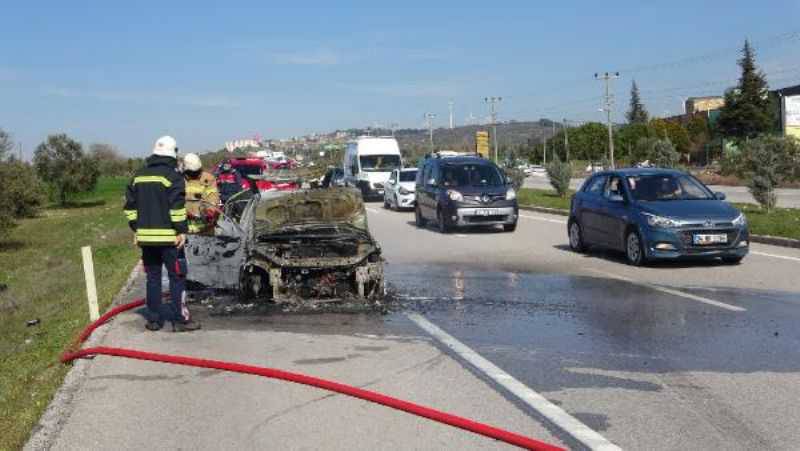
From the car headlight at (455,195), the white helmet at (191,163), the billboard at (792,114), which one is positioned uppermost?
the billboard at (792,114)

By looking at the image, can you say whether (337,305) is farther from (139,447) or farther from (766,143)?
(766,143)

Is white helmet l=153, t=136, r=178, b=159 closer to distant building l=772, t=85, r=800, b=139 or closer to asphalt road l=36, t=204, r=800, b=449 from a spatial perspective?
asphalt road l=36, t=204, r=800, b=449

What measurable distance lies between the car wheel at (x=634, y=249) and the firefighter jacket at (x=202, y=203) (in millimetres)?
6569

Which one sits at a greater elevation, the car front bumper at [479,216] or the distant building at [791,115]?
the distant building at [791,115]

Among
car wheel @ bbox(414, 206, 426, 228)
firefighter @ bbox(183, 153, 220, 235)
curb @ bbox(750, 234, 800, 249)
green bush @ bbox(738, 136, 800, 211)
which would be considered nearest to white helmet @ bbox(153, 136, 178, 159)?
firefighter @ bbox(183, 153, 220, 235)

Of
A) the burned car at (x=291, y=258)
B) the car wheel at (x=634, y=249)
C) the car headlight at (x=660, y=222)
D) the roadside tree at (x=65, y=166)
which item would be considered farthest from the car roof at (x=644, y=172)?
the roadside tree at (x=65, y=166)

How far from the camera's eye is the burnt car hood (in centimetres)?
1130

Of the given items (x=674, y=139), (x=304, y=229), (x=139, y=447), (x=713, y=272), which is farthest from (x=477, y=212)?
(x=674, y=139)

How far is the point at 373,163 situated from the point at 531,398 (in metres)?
36.1

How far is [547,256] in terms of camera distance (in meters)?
16.1

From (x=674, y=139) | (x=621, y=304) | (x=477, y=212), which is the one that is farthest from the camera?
(x=674, y=139)

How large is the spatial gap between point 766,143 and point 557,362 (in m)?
17.8

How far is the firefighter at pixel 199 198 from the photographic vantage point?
11.9 metres

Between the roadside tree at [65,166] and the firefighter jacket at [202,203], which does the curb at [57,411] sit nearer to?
the firefighter jacket at [202,203]
